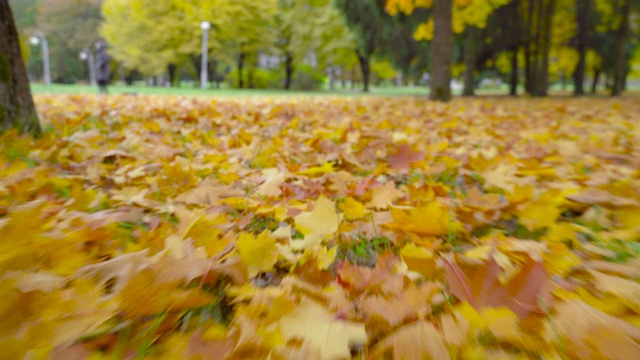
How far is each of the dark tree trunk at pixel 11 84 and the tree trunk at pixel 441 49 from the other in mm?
7471

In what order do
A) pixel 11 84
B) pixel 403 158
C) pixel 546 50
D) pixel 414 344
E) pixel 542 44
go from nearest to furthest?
1. pixel 414 344
2. pixel 403 158
3. pixel 11 84
4. pixel 546 50
5. pixel 542 44

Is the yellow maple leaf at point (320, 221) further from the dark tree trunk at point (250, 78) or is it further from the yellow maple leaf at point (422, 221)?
the dark tree trunk at point (250, 78)

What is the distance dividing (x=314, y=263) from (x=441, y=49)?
8346 millimetres

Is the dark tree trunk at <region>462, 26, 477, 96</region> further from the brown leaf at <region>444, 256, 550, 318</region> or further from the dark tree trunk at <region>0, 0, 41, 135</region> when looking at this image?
the brown leaf at <region>444, 256, 550, 318</region>

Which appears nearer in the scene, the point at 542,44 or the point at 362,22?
the point at 542,44

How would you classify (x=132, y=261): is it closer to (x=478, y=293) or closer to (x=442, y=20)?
(x=478, y=293)

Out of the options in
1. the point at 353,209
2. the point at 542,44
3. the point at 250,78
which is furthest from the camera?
the point at 250,78

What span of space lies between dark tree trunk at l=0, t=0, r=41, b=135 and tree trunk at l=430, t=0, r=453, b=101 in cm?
747

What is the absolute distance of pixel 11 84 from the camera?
2965 millimetres

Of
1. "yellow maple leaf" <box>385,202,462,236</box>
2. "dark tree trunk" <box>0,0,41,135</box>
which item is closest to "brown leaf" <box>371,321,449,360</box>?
"yellow maple leaf" <box>385,202,462,236</box>

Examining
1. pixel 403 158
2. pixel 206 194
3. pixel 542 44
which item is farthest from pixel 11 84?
pixel 542 44

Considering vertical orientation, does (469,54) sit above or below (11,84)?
above

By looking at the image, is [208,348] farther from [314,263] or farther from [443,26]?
[443,26]

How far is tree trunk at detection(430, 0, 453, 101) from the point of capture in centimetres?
820
